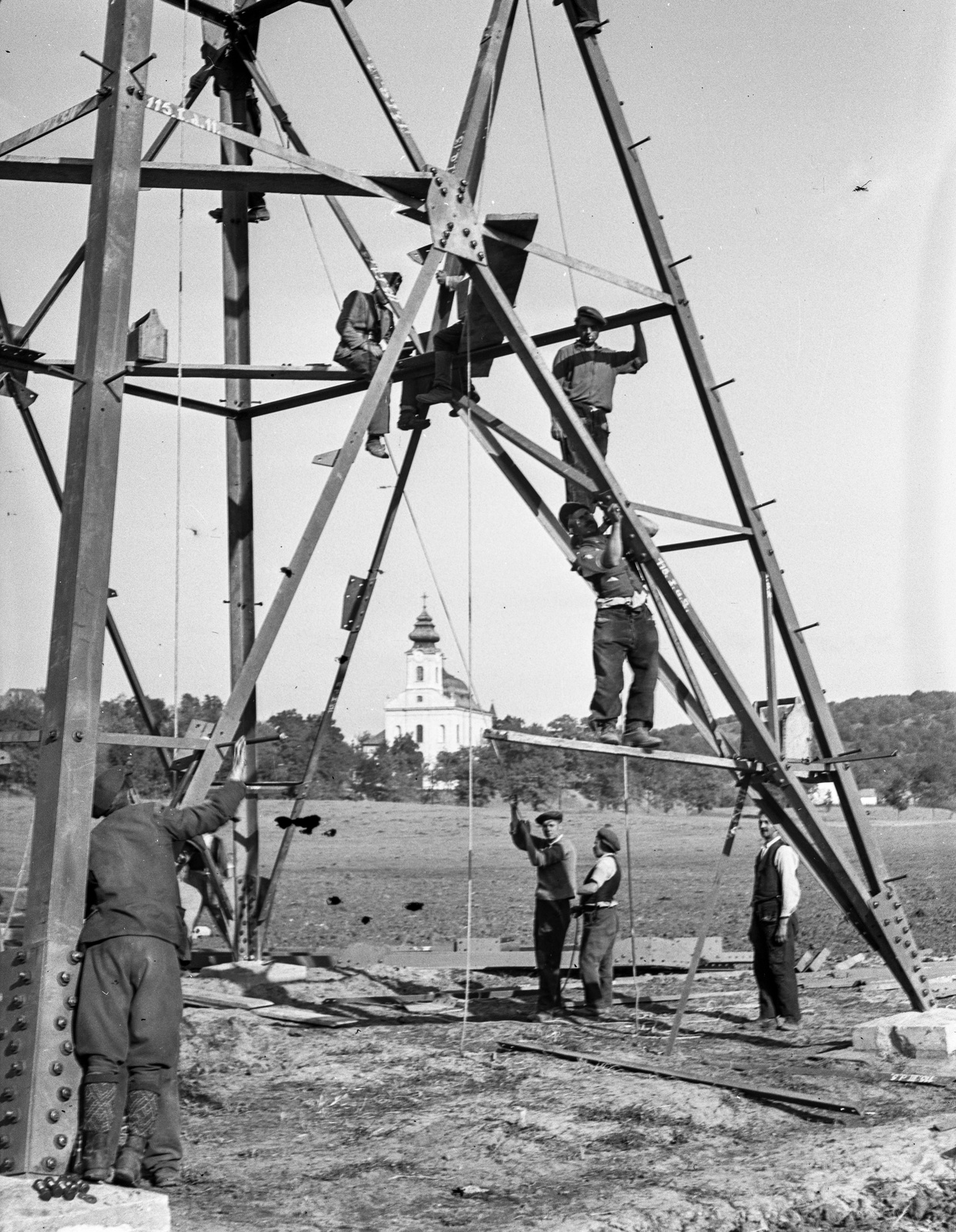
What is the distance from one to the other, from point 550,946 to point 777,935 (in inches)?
71.5

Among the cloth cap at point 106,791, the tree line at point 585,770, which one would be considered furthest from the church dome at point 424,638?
the cloth cap at point 106,791

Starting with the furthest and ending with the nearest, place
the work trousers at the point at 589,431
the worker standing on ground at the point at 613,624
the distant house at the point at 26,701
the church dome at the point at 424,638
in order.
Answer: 1. the church dome at the point at 424,638
2. the distant house at the point at 26,701
3. the work trousers at the point at 589,431
4. the worker standing on ground at the point at 613,624

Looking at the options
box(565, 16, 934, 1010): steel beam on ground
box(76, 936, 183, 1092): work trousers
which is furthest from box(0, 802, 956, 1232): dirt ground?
box(565, 16, 934, 1010): steel beam on ground

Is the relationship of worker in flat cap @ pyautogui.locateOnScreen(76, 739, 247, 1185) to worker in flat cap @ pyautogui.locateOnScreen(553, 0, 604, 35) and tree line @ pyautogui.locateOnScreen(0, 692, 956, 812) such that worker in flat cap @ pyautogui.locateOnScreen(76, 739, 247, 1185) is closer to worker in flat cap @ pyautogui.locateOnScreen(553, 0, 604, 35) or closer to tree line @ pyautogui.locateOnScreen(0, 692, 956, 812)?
worker in flat cap @ pyautogui.locateOnScreen(553, 0, 604, 35)

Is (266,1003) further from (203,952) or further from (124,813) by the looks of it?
(124,813)

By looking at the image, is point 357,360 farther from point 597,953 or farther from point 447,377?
point 597,953

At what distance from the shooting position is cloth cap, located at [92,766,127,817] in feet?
23.6

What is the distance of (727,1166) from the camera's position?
739 cm

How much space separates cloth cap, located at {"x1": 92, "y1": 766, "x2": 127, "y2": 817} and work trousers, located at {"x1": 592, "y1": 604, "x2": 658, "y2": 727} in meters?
4.34

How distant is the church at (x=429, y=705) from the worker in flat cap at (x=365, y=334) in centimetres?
6735

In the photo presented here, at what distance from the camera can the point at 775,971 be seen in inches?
472

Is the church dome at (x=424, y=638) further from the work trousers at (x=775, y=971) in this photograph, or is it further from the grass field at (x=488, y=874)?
the work trousers at (x=775, y=971)

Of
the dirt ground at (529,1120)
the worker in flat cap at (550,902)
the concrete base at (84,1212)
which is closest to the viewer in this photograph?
the concrete base at (84,1212)

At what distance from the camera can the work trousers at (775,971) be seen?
471 inches
